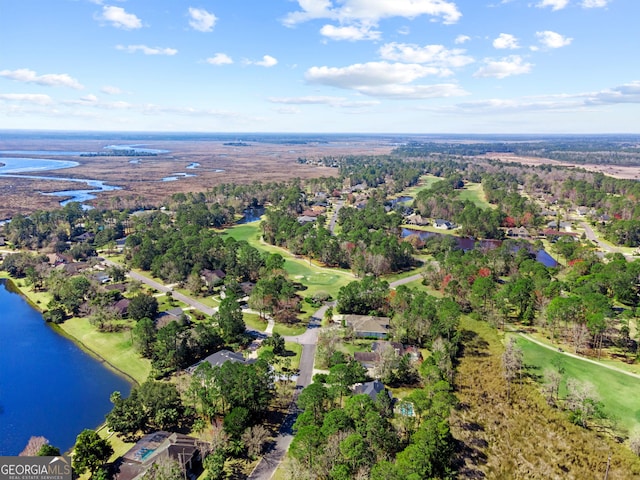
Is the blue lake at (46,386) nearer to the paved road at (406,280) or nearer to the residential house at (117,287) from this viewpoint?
the residential house at (117,287)

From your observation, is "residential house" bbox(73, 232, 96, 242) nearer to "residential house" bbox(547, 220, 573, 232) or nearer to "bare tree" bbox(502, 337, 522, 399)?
"bare tree" bbox(502, 337, 522, 399)

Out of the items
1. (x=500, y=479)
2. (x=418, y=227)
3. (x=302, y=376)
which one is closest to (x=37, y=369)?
(x=302, y=376)

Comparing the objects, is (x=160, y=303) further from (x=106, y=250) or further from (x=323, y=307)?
(x=106, y=250)

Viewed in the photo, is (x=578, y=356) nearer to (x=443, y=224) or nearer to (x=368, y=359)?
(x=368, y=359)

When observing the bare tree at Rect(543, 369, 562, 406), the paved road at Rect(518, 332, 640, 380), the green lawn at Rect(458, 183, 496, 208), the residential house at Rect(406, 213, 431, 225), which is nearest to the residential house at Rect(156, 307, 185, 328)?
the bare tree at Rect(543, 369, 562, 406)

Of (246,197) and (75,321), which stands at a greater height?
(246,197)

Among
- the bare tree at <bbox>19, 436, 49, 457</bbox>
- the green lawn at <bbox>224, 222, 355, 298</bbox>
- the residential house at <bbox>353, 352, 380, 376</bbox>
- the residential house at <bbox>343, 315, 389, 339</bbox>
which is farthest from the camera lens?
the green lawn at <bbox>224, 222, 355, 298</bbox>
